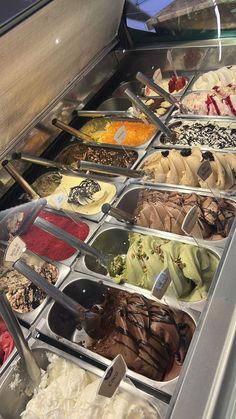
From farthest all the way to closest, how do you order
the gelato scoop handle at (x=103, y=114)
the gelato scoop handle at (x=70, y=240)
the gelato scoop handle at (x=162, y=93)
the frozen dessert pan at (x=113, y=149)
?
1. the gelato scoop handle at (x=103, y=114)
2. the gelato scoop handle at (x=162, y=93)
3. the frozen dessert pan at (x=113, y=149)
4. the gelato scoop handle at (x=70, y=240)

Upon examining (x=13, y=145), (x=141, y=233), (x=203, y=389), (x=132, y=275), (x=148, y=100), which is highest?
(x=148, y=100)

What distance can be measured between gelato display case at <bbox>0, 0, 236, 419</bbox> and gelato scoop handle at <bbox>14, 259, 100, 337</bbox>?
1 cm

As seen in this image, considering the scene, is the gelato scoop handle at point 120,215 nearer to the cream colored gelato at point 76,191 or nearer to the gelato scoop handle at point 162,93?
the cream colored gelato at point 76,191

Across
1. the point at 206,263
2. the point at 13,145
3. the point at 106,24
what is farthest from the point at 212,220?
the point at 106,24

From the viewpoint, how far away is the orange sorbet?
308 cm

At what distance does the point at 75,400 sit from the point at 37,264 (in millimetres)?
791

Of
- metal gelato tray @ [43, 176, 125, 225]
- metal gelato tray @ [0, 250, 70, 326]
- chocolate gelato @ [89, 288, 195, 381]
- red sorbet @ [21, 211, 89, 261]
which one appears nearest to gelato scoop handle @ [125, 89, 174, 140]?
metal gelato tray @ [43, 176, 125, 225]

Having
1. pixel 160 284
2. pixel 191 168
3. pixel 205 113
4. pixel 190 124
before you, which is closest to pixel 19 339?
pixel 160 284

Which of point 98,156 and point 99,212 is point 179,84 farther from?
point 99,212

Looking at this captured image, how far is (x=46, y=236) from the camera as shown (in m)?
2.54

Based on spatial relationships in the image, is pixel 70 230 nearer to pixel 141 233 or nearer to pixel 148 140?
pixel 141 233

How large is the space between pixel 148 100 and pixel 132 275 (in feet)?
6.48

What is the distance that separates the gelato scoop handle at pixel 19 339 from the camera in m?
1.58

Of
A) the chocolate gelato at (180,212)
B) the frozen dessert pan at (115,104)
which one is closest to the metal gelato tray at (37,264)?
the chocolate gelato at (180,212)
